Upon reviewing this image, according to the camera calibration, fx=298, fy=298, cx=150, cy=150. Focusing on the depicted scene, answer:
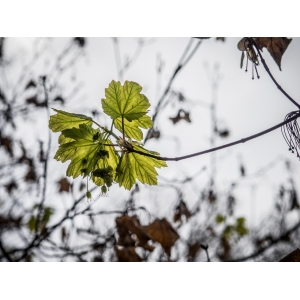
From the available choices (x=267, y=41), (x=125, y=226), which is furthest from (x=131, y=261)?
(x=267, y=41)

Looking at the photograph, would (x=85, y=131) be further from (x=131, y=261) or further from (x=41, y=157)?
(x=41, y=157)

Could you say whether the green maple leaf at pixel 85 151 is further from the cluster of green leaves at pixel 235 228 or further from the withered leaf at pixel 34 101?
the cluster of green leaves at pixel 235 228

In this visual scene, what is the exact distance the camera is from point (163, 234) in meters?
0.95

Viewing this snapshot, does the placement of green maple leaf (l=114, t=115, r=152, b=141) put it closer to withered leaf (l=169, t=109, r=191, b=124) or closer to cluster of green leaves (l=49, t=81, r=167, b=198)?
cluster of green leaves (l=49, t=81, r=167, b=198)

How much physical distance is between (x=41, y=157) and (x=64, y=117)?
138 cm

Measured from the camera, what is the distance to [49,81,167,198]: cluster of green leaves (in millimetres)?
607

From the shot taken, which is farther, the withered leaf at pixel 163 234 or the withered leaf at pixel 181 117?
the withered leaf at pixel 181 117

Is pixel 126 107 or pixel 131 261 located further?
pixel 131 261

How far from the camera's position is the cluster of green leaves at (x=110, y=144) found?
1.99ft

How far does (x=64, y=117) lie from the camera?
0.63m

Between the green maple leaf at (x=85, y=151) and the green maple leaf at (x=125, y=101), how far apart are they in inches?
2.3

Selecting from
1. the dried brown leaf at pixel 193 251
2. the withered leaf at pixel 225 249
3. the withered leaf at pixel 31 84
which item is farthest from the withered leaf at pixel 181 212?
the withered leaf at pixel 225 249

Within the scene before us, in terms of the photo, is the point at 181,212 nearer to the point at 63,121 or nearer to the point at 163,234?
the point at 163,234

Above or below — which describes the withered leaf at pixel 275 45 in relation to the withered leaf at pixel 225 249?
above
